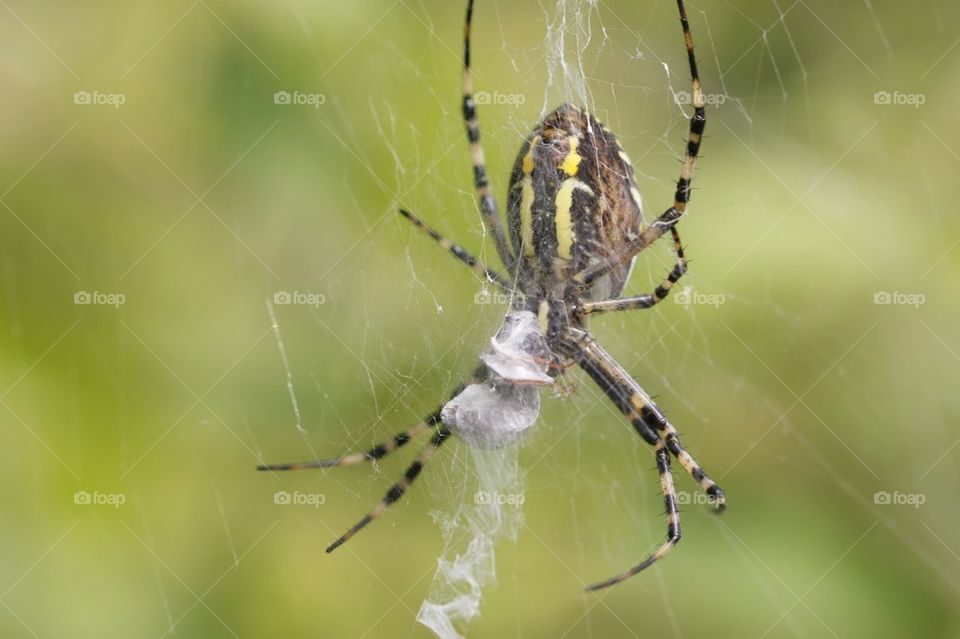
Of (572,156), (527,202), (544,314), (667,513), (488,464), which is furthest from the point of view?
(488,464)

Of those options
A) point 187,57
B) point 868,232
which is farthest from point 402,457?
point 868,232

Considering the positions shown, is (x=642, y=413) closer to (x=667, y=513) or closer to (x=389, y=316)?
(x=667, y=513)

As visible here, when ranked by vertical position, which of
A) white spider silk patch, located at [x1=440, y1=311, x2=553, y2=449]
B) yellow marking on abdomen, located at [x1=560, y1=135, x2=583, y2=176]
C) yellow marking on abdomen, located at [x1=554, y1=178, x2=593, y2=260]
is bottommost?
white spider silk patch, located at [x1=440, y1=311, x2=553, y2=449]

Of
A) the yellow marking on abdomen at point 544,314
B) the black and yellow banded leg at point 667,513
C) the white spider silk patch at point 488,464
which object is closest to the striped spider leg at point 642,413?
the black and yellow banded leg at point 667,513

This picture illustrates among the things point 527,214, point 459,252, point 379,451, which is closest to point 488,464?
point 379,451

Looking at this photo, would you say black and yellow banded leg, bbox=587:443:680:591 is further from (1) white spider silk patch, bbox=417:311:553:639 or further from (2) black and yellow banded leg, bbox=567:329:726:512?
(1) white spider silk patch, bbox=417:311:553:639

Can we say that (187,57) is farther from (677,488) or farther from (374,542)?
(677,488)

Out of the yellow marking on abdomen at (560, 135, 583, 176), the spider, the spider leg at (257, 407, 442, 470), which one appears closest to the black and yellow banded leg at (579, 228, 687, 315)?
the spider

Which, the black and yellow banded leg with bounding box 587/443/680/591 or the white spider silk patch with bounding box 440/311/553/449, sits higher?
the white spider silk patch with bounding box 440/311/553/449
